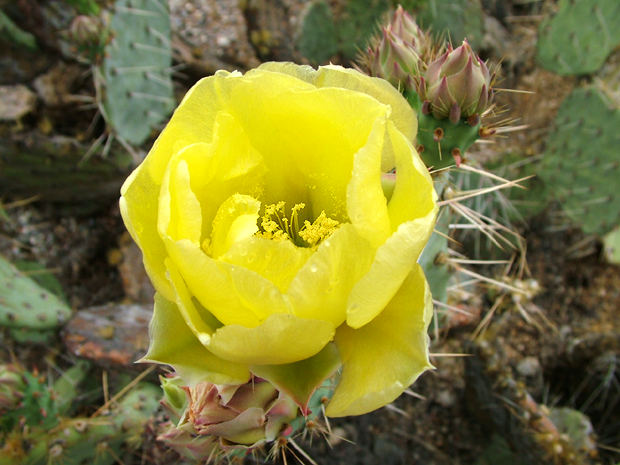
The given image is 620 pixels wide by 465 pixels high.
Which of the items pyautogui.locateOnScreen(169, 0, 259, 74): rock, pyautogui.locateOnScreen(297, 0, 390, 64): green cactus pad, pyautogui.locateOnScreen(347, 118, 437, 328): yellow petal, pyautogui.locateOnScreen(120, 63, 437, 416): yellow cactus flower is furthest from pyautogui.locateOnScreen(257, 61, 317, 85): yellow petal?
pyautogui.locateOnScreen(169, 0, 259, 74): rock

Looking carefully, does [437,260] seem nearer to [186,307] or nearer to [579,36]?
[186,307]

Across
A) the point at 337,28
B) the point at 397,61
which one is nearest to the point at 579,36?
the point at 337,28

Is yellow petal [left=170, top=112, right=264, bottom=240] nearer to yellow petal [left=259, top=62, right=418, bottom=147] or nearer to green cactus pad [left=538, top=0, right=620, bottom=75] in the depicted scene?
yellow petal [left=259, top=62, right=418, bottom=147]

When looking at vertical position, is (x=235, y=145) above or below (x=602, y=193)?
above

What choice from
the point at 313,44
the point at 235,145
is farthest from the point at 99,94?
the point at 235,145

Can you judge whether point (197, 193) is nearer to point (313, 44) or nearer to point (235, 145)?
point (235, 145)

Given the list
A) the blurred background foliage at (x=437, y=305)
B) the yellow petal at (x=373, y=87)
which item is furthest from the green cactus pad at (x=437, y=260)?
the yellow petal at (x=373, y=87)
